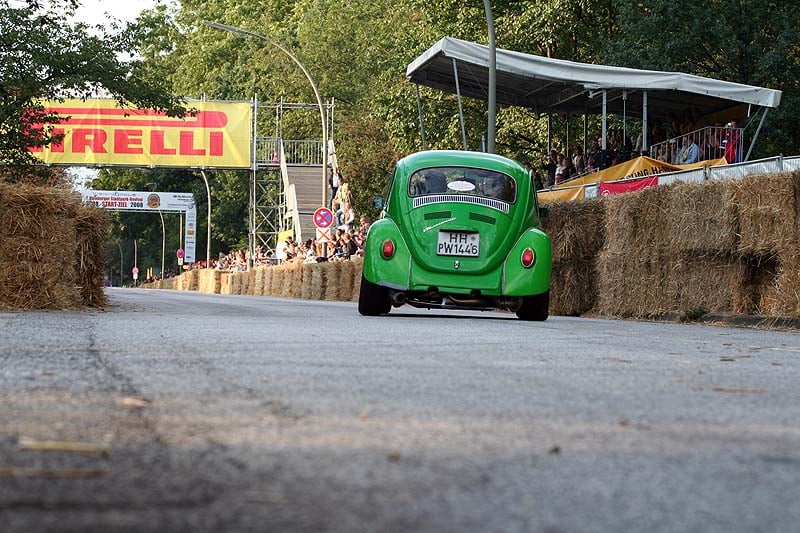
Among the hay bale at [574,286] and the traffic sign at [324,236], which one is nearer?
the hay bale at [574,286]

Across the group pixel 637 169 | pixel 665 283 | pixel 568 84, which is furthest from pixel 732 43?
pixel 665 283

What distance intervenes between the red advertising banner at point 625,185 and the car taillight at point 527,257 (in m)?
5.47

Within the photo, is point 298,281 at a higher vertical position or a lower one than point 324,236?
lower

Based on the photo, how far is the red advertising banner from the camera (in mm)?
21089

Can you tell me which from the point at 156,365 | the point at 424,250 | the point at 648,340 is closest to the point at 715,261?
the point at 424,250

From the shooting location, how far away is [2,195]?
15734 millimetres

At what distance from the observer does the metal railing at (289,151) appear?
61.1m

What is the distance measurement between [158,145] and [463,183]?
4364 centimetres

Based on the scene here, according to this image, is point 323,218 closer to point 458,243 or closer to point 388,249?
point 388,249

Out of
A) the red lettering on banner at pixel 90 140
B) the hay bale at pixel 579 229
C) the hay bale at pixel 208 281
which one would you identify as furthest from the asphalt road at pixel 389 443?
the hay bale at pixel 208 281

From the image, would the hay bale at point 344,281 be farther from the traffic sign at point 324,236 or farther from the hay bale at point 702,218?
the hay bale at point 702,218

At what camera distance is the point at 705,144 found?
25.0m

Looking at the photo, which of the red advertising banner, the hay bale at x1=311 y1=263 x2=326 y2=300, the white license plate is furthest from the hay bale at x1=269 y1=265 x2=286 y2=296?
the white license plate

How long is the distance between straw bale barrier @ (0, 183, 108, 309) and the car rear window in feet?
13.8
